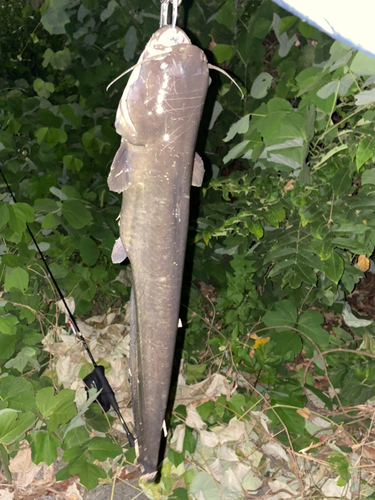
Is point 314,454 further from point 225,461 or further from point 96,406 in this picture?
point 96,406

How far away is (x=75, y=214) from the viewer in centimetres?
210

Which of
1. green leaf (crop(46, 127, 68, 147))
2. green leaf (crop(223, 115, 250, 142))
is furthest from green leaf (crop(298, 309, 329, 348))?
green leaf (crop(46, 127, 68, 147))

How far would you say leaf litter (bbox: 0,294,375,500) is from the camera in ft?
6.45

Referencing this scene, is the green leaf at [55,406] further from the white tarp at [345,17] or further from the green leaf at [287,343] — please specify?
the white tarp at [345,17]

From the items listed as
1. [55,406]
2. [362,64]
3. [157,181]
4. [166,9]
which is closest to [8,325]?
[55,406]

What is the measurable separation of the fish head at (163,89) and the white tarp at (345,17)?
220mm

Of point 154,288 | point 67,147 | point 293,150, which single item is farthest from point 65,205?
point 154,288

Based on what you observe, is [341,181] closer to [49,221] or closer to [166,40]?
[166,40]

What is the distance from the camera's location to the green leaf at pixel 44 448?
1855 mm

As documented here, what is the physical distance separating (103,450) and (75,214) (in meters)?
1.17

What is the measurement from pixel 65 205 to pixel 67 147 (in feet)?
2.16

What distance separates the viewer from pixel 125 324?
2.77m

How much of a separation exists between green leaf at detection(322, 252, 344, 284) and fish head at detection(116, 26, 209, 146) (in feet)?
3.36

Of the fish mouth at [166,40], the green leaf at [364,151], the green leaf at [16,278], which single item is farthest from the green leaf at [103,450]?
the fish mouth at [166,40]
